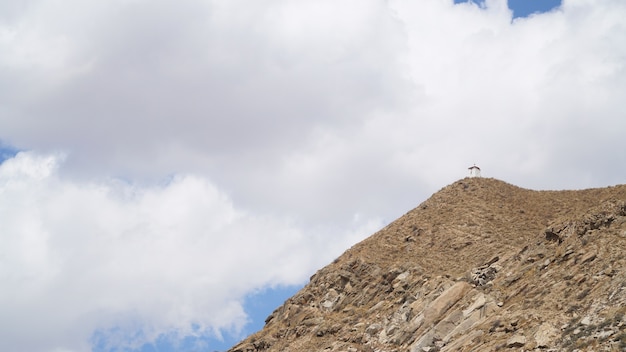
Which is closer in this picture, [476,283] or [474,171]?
[476,283]

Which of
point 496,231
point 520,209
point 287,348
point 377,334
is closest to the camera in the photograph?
point 377,334

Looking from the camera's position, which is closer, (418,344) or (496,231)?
(418,344)

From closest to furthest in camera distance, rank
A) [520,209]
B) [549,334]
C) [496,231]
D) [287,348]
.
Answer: [549,334], [287,348], [496,231], [520,209]

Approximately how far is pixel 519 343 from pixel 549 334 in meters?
1.27

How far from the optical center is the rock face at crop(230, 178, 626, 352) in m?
29.7

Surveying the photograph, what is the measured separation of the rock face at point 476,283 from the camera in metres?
29.7

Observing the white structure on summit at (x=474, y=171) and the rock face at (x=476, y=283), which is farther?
the white structure on summit at (x=474, y=171)

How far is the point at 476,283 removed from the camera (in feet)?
130

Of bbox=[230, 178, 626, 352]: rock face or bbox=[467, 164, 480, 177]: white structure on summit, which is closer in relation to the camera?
bbox=[230, 178, 626, 352]: rock face

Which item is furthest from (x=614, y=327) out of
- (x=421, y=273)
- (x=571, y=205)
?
(x=571, y=205)

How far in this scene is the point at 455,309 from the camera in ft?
120

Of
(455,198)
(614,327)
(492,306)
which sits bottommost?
(614,327)

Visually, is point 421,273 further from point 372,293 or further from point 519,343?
point 519,343

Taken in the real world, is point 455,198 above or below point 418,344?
above
